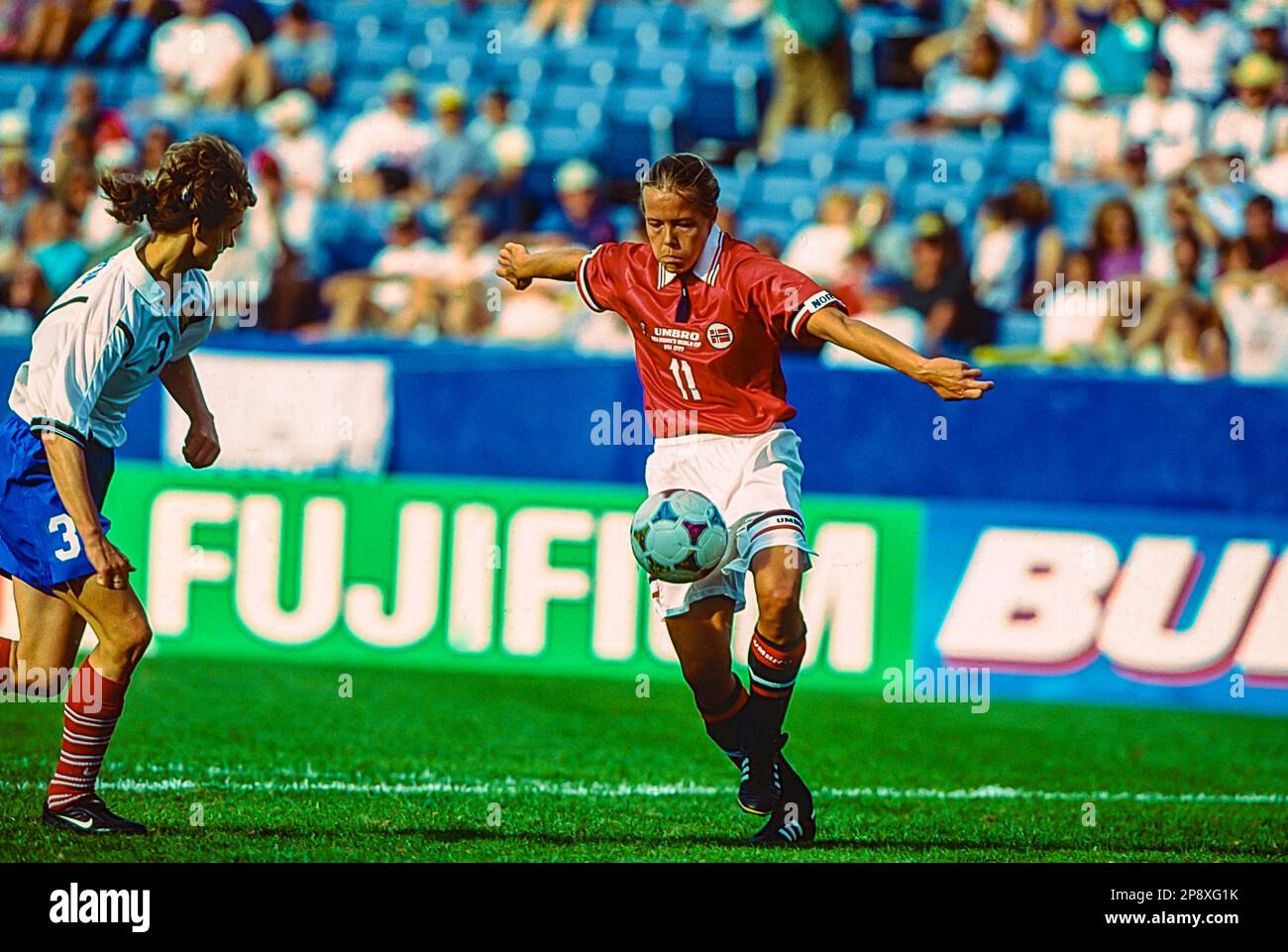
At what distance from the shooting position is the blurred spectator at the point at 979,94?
15.3m

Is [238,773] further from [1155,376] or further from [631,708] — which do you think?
[1155,376]

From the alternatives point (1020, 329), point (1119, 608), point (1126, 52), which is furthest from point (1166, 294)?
point (1126, 52)

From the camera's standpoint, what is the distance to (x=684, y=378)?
7.41m

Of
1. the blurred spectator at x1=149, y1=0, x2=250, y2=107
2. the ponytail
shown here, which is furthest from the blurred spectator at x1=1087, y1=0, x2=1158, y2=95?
the ponytail

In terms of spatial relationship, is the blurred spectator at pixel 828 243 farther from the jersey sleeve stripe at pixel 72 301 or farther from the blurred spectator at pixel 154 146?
the jersey sleeve stripe at pixel 72 301

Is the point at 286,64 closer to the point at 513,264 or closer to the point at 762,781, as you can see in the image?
the point at 513,264

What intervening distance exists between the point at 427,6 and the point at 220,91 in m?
2.19

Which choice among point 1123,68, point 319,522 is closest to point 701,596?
point 319,522

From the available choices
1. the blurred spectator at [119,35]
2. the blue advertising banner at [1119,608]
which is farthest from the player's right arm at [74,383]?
the blurred spectator at [119,35]

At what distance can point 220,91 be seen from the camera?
1661 centimetres

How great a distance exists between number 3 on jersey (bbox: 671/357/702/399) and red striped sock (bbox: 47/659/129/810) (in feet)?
7.12

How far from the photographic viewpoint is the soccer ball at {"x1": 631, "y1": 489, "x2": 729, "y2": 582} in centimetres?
715

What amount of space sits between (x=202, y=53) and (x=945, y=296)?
7.17 m

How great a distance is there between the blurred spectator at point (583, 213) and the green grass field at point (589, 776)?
160 inches
